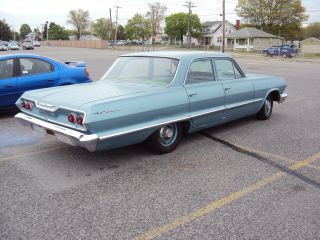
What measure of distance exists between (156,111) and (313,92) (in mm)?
8851

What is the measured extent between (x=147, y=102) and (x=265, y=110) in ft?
11.7

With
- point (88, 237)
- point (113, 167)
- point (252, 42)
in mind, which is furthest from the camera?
point (252, 42)

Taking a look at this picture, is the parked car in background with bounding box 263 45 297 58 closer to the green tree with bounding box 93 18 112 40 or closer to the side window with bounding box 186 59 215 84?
the side window with bounding box 186 59 215 84

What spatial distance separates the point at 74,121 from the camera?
4406 mm

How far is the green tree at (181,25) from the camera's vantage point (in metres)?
96.8

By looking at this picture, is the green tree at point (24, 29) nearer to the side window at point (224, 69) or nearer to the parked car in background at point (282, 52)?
the parked car in background at point (282, 52)

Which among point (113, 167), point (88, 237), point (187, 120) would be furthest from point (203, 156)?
point (88, 237)

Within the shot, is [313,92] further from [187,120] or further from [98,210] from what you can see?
[98,210]

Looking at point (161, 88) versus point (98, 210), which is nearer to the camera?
point (98, 210)

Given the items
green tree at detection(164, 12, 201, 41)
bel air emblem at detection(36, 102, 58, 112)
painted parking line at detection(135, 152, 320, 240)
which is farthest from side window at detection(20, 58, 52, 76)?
green tree at detection(164, 12, 201, 41)

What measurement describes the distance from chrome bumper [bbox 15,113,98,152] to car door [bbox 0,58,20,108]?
7.69ft

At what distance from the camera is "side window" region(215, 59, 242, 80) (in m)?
6.19

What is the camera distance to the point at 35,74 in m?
7.88

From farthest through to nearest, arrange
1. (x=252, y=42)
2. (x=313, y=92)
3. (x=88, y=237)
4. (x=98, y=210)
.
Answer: (x=252, y=42) → (x=313, y=92) → (x=98, y=210) → (x=88, y=237)
